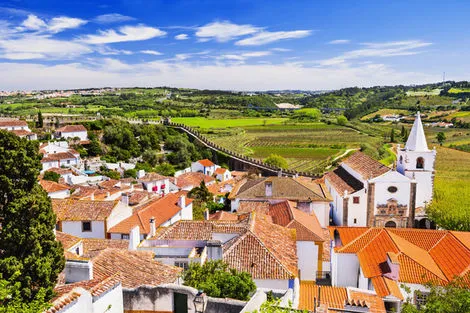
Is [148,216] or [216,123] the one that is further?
[216,123]

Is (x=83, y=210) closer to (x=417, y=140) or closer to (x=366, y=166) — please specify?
(x=366, y=166)

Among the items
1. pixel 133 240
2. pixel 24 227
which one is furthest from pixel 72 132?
pixel 24 227

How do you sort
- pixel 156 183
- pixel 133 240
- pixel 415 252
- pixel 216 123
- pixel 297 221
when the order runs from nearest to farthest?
pixel 133 240 < pixel 415 252 < pixel 297 221 < pixel 156 183 < pixel 216 123

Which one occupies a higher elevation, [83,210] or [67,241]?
[67,241]

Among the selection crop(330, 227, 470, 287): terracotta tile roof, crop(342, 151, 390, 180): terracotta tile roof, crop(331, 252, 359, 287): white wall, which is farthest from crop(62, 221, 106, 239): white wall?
crop(342, 151, 390, 180): terracotta tile roof

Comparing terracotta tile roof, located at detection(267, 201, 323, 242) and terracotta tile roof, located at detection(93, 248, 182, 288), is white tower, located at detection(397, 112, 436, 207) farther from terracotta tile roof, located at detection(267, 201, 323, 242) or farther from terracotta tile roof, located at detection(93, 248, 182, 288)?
terracotta tile roof, located at detection(93, 248, 182, 288)

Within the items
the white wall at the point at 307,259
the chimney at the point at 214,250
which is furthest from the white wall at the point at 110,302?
the white wall at the point at 307,259

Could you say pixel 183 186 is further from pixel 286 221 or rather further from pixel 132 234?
pixel 132 234
